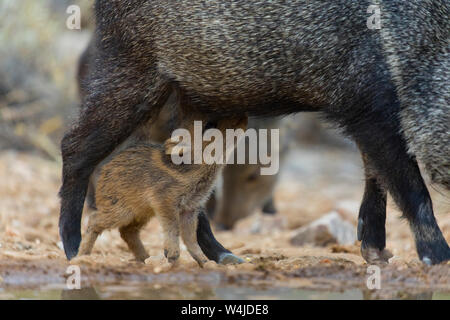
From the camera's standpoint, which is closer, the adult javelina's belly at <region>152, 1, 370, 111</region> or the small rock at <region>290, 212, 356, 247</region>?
the adult javelina's belly at <region>152, 1, 370, 111</region>

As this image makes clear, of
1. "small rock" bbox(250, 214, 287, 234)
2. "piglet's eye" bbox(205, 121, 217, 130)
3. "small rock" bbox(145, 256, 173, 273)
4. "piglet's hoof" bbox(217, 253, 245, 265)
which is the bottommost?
"small rock" bbox(145, 256, 173, 273)

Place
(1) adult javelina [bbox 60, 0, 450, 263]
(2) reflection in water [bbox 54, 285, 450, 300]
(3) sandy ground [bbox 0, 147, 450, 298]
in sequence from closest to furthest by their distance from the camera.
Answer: (2) reflection in water [bbox 54, 285, 450, 300] → (3) sandy ground [bbox 0, 147, 450, 298] → (1) adult javelina [bbox 60, 0, 450, 263]

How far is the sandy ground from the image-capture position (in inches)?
147

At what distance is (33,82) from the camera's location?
10234mm

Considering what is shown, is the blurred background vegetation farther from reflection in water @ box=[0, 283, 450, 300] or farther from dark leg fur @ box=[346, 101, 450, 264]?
reflection in water @ box=[0, 283, 450, 300]

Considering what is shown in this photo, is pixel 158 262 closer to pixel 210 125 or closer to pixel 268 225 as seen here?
pixel 210 125

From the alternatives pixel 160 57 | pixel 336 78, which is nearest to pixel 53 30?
pixel 160 57

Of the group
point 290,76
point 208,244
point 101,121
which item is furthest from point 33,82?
point 290,76

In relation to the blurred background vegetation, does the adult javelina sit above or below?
below

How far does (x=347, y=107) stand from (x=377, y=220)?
0.98 metres

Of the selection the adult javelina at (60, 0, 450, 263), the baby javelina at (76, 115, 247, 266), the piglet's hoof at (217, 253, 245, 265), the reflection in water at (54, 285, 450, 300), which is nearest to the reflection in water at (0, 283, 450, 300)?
the reflection in water at (54, 285, 450, 300)

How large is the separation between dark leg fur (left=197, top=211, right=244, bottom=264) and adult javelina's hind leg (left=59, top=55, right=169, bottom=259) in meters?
0.74

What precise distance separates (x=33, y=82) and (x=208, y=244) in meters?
5.86

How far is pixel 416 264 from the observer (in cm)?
434
